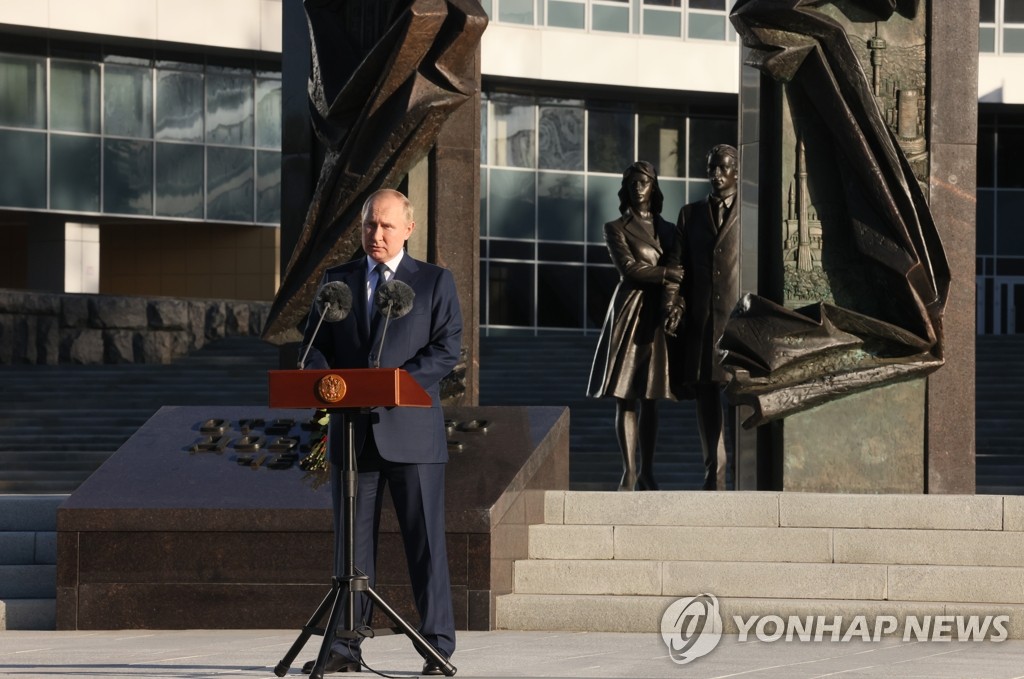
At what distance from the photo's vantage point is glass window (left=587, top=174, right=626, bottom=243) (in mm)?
34406

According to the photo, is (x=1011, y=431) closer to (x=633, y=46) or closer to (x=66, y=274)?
(x=633, y=46)

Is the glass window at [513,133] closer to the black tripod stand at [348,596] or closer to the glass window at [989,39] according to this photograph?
the glass window at [989,39]

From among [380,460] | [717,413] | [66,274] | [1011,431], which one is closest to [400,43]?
[717,413]

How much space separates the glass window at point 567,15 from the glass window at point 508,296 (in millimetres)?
4466

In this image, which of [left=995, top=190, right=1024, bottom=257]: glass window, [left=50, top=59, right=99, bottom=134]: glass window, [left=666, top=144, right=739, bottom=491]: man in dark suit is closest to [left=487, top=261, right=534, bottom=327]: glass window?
[left=50, top=59, right=99, bottom=134]: glass window

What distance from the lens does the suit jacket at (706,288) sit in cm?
1157

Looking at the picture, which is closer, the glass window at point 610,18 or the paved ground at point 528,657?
the paved ground at point 528,657

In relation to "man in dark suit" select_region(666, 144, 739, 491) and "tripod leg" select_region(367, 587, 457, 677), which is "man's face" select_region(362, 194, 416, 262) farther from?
"man in dark suit" select_region(666, 144, 739, 491)

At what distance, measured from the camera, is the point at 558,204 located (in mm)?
34281

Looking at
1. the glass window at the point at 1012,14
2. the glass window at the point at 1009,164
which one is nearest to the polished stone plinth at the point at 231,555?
the glass window at the point at 1012,14

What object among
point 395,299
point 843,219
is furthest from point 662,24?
point 395,299

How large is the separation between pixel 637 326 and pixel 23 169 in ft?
71.0

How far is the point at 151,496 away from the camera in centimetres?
863

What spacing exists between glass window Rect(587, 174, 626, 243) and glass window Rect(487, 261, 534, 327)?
1478 mm
